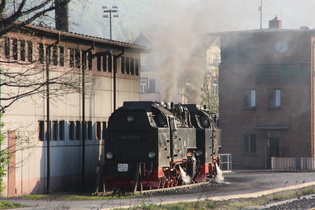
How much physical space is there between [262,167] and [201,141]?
68.2ft

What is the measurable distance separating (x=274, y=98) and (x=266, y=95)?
0.64 m

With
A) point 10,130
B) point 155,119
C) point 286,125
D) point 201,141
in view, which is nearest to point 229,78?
point 286,125

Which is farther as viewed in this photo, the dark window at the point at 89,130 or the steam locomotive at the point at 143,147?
the dark window at the point at 89,130

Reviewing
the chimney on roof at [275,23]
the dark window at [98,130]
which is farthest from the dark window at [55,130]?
the chimney on roof at [275,23]

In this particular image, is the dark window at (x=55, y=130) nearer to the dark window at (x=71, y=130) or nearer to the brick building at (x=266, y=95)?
the dark window at (x=71, y=130)

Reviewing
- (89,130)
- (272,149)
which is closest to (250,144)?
(272,149)

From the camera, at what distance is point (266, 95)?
53250 mm

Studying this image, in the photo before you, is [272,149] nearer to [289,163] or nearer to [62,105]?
[289,163]

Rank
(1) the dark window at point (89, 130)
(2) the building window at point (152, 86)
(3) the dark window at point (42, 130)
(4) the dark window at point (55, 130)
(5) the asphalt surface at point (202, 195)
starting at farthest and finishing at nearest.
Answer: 1. (2) the building window at point (152, 86)
2. (1) the dark window at point (89, 130)
3. (4) the dark window at point (55, 130)
4. (3) the dark window at point (42, 130)
5. (5) the asphalt surface at point (202, 195)

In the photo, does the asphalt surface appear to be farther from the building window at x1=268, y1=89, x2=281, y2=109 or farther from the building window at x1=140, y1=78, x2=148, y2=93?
the building window at x1=140, y1=78, x2=148, y2=93

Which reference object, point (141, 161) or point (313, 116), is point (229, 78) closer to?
point (313, 116)

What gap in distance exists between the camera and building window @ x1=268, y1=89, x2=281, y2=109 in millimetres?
53094

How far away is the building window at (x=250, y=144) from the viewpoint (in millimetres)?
53594

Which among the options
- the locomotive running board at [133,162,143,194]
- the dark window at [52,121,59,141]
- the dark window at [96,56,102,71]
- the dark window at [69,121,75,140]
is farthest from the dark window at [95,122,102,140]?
the locomotive running board at [133,162,143,194]
